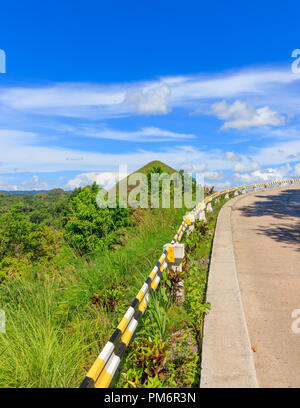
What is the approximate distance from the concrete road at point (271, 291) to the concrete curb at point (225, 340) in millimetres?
226

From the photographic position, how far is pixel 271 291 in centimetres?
579

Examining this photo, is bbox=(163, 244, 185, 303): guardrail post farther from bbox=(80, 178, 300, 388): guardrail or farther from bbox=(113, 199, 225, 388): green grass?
bbox=(113, 199, 225, 388): green grass

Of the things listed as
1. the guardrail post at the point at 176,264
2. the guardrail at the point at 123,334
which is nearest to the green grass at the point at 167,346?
the guardrail post at the point at 176,264

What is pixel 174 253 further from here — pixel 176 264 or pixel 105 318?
pixel 105 318

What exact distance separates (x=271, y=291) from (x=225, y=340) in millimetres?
2265

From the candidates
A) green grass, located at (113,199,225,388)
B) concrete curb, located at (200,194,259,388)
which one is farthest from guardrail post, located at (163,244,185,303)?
concrete curb, located at (200,194,259,388)


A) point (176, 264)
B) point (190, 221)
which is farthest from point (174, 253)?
point (190, 221)

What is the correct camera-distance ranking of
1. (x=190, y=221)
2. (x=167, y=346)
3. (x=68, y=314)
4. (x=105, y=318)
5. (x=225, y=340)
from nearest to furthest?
(x=167, y=346), (x=225, y=340), (x=105, y=318), (x=68, y=314), (x=190, y=221)

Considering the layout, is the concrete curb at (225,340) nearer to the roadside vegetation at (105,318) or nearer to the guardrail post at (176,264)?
the roadside vegetation at (105,318)

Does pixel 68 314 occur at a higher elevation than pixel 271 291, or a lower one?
lower

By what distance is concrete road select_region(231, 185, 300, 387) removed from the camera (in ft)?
12.0

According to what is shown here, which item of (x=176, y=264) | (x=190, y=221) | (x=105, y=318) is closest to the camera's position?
(x=105, y=318)
